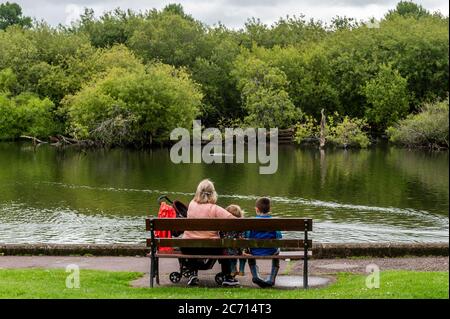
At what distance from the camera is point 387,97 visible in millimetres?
78250

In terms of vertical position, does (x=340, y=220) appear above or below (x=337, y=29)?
below

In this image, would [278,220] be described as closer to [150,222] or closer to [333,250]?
[150,222]

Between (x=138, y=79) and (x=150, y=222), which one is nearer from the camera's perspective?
(x=150, y=222)

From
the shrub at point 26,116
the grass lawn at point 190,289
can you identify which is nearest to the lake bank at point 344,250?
the grass lawn at point 190,289

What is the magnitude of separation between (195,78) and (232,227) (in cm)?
7210

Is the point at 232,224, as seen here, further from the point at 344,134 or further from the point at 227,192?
the point at 344,134

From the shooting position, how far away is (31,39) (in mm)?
86312

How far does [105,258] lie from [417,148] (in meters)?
57.4

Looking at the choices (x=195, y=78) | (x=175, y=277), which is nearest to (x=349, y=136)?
(x=195, y=78)

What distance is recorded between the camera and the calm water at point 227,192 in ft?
83.8

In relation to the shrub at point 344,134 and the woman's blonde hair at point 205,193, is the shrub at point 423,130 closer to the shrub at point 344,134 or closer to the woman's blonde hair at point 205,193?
the shrub at point 344,134

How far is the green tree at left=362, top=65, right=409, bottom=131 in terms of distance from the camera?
78.8 metres
